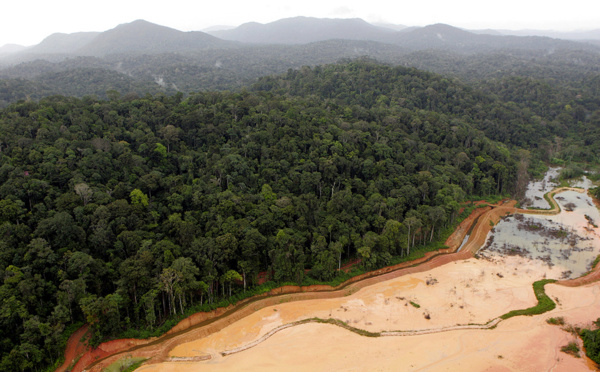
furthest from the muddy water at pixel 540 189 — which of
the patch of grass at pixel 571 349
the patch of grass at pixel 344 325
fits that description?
the patch of grass at pixel 344 325

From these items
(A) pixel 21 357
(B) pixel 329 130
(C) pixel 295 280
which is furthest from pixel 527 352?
(B) pixel 329 130

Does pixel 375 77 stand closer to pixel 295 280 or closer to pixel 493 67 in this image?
pixel 295 280

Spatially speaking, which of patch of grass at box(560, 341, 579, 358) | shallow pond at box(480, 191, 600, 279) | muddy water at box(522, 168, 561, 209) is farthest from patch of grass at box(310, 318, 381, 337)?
muddy water at box(522, 168, 561, 209)

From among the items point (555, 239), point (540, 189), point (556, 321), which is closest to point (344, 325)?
point (556, 321)

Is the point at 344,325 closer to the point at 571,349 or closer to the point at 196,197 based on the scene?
the point at 571,349

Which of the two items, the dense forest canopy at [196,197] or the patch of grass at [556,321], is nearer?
the dense forest canopy at [196,197]

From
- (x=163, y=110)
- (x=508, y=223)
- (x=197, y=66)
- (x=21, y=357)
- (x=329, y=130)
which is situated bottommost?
(x=508, y=223)

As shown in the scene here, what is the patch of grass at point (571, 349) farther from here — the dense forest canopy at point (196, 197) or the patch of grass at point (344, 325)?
the dense forest canopy at point (196, 197)
